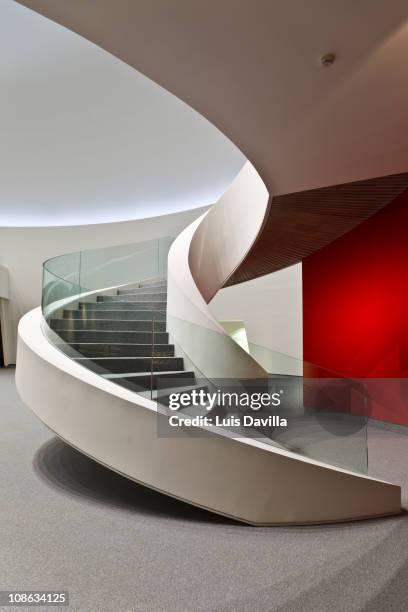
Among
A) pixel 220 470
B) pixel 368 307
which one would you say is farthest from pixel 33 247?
pixel 220 470

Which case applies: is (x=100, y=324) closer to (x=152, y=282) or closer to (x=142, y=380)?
(x=142, y=380)

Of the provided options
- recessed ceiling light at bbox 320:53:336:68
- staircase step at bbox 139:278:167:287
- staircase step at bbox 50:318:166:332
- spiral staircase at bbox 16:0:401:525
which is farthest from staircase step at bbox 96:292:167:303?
recessed ceiling light at bbox 320:53:336:68

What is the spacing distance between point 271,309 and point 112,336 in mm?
5916

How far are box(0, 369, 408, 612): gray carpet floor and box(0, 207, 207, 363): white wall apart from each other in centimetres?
1046

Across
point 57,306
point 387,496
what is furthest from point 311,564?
point 57,306

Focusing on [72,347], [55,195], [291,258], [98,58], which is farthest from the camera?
[55,195]

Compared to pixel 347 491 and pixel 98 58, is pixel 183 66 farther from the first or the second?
pixel 98 58

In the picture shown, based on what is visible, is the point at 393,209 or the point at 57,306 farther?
the point at 393,209

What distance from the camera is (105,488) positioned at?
10.6 feet

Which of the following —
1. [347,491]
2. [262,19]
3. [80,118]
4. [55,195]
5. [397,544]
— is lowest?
[397,544]

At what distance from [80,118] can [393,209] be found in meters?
8.61

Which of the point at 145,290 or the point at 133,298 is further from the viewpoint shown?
the point at 145,290

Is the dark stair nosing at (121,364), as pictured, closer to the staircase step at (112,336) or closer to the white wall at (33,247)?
the staircase step at (112,336)

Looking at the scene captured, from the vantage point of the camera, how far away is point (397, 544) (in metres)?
2.41
